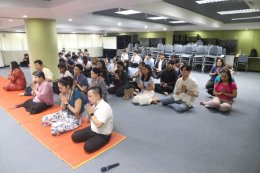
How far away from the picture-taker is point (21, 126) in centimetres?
344

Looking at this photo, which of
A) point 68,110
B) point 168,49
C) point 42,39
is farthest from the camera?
point 168,49

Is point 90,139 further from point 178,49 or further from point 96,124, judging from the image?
point 178,49

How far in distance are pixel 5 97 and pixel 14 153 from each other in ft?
10.7

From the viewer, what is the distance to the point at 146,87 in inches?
186

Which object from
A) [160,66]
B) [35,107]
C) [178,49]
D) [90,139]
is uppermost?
[178,49]

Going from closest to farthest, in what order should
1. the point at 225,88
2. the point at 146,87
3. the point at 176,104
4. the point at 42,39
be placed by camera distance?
the point at 225,88, the point at 176,104, the point at 146,87, the point at 42,39

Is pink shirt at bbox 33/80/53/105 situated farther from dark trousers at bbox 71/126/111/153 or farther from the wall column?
the wall column

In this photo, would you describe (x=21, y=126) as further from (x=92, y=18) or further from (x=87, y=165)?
(x=92, y=18)

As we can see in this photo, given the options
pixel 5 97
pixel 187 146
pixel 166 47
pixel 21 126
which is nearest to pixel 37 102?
pixel 21 126

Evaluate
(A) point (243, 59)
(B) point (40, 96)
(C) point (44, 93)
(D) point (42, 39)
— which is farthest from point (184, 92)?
(A) point (243, 59)

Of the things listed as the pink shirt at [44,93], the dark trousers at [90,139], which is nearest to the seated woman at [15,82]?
the pink shirt at [44,93]

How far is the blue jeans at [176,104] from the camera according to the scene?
13.6 feet

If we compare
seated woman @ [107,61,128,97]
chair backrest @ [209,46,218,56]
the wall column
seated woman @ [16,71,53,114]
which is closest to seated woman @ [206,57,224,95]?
seated woman @ [107,61,128,97]

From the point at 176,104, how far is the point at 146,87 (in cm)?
90
